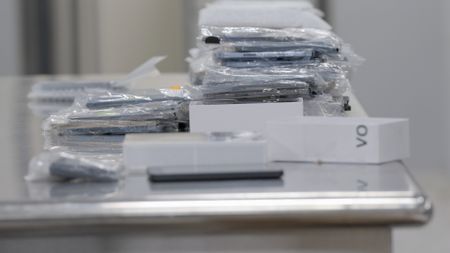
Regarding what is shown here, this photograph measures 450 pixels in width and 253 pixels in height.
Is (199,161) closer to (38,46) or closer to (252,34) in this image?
(252,34)

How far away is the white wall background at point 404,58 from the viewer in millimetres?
4145

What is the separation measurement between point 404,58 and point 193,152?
3.43 meters

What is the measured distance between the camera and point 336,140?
93 centimetres

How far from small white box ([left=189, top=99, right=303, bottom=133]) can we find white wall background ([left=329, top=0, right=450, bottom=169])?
10.1ft

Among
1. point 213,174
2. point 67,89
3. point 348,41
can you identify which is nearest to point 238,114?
point 213,174

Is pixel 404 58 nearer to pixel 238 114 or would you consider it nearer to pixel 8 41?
pixel 8 41

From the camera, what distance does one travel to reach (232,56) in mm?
1178

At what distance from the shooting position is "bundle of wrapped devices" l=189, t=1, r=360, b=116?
3.70ft

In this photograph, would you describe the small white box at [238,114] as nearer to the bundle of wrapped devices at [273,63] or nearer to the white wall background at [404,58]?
the bundle of wrapped devices at [273,63]

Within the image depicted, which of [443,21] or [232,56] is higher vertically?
[232,56]

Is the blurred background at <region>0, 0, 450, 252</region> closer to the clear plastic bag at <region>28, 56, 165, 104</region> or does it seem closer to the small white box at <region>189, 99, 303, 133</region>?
the clear plastic bag at <region>28, 56, 165, 104</region>

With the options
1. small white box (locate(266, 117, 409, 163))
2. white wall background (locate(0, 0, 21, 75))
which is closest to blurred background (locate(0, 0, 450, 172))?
white wall background (locate(0, 0, 21, 75))

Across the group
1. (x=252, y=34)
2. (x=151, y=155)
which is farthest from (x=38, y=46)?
(x=151, y=155)

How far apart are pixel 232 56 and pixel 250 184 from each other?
0.38m
